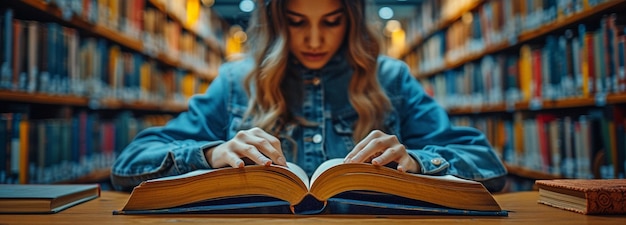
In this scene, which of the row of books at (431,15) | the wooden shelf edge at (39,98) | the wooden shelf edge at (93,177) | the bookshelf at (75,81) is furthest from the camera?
Result: the row of books at (431,15)

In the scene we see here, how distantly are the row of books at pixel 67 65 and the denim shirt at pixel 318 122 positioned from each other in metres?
0.58

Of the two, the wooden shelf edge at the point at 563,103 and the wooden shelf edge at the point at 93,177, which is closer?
the wooden shelf edge at the point at 563,103

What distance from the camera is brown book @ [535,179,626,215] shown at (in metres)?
0.76

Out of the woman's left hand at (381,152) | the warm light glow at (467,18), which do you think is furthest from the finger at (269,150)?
the warm light glow at (467,18)

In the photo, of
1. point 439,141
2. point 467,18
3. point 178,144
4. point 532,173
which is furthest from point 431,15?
point 178,144

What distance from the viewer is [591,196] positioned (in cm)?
76

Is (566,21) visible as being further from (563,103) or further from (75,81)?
(75,81)

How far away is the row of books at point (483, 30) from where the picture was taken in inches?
85.5

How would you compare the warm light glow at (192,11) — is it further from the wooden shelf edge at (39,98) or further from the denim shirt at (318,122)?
the denim shirt at (318,122)

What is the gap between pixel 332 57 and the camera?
149cm

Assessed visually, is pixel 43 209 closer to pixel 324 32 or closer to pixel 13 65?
pixel 324 32

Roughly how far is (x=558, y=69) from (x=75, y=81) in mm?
1820

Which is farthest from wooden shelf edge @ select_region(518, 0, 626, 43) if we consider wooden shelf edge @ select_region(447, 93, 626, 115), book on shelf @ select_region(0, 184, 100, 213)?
book on shelf @ select_region(0, 184, 100, 213)

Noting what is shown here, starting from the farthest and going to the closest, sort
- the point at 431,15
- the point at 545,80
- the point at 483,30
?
1. the point at 431,15
2. the point at 483,30
3. the point at 545,80
